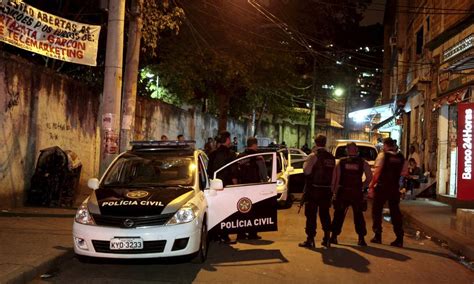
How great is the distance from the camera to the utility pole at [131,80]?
1197 centimetres

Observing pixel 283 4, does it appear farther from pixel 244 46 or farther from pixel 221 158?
pixel 221 158

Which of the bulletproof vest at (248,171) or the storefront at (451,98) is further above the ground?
the storefront at (451,98)

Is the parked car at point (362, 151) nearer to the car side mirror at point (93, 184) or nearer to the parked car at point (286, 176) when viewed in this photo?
the parked car at point (286, 176)

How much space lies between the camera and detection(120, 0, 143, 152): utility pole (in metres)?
12.0

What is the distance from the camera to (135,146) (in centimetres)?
873

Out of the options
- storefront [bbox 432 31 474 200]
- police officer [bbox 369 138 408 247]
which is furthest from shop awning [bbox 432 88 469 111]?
police officer [bbox 369 138 408 247]

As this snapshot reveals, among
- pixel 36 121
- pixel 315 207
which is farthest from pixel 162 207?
pixel 36 121

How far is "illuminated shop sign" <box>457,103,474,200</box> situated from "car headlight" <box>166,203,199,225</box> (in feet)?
20.7

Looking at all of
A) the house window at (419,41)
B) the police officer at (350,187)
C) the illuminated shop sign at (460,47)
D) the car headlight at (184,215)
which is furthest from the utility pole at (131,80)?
the house window at (419,41)

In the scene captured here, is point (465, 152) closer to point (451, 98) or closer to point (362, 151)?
point (451, 98)

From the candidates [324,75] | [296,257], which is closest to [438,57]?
[296,257]

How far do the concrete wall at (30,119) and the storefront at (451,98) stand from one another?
9949mm

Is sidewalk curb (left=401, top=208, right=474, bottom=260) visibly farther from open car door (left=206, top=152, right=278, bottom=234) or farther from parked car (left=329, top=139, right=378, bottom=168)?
parked car (left=329, top=139, right=378, bottom=168)

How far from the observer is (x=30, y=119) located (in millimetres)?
11906
